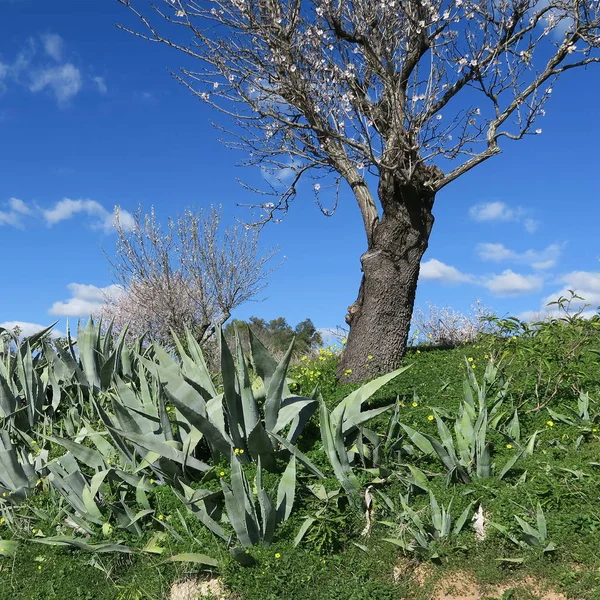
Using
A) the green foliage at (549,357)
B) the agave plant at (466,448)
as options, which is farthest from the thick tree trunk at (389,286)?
the agave plant at (466,448)

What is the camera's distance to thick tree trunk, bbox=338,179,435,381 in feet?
27.7

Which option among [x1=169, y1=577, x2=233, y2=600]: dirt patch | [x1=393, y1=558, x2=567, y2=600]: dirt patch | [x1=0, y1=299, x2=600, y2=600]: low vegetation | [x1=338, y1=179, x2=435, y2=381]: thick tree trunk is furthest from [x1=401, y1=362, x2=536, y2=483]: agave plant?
[x1=338, y1=179, x2=435, y2=381]: thick tree trunk

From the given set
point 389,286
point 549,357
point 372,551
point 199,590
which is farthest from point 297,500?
point 389,286

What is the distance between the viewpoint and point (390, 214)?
8.59 meters

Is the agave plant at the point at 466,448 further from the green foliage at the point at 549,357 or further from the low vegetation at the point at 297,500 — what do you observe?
the green foliage at the point at 549,357

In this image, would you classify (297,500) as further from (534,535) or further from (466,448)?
(534,535)

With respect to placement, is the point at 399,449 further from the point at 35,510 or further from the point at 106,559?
the point at 35,510

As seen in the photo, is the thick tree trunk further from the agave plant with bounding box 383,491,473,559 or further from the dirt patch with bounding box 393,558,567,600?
the dirt patch with bounding box 393,558,567,600

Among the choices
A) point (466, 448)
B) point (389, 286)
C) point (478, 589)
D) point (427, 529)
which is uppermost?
point (389, 286)

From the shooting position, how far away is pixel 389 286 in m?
8.43

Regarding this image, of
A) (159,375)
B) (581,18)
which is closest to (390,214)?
(581,18)

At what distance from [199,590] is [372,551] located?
3.65ft

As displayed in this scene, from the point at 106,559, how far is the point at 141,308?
1700 cm

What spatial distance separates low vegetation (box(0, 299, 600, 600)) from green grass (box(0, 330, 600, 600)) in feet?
0.03
